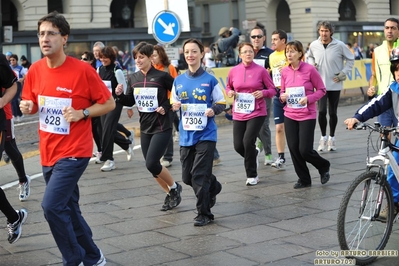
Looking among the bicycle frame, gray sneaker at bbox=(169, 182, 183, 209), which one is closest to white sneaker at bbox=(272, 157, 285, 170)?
gray sneaker at bbox=(169, 182, 183, 209)

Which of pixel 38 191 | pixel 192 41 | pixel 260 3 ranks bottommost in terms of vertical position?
pixel 38 191

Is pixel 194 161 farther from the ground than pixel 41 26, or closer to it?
closer to it

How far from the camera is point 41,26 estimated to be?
557cm

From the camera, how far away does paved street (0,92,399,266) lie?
6258mm

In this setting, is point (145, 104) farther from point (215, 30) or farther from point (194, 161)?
point (215, 30)

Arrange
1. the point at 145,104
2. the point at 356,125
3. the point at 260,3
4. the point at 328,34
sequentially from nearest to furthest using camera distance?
the point at 356,125, the point at 145,104, the point at 328,34, the point at 260,3

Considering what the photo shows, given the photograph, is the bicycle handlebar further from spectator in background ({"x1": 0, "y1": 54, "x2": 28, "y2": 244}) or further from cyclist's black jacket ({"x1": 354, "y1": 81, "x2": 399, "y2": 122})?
spectator in background ({"x1": 0, "y1": 54, "x2": 28, "y2": 244})

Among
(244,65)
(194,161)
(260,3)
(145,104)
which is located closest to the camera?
(194,161)

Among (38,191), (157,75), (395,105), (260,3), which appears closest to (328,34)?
(157,75)

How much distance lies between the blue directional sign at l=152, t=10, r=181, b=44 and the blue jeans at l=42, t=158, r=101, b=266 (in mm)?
9196

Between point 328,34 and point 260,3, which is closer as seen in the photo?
point 328,34

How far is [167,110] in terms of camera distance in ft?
27.9

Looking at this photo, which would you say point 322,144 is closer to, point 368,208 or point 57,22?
point 368,208

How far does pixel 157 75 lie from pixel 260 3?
1959 inches
